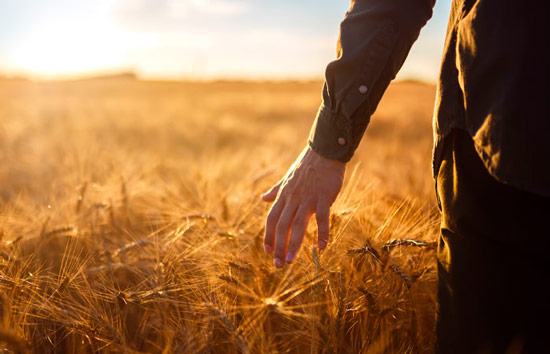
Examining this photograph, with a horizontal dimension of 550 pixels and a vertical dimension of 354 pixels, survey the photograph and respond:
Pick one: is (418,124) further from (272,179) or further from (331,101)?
(331,101)

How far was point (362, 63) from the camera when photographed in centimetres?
72

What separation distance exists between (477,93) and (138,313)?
889 mm

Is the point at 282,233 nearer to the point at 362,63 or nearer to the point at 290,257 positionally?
the point at 290,257

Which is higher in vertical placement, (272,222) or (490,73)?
(490,73)

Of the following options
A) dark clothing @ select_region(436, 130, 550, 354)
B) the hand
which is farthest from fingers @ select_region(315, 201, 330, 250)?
dark clothing @ select_region(436, 130, 550, 354)

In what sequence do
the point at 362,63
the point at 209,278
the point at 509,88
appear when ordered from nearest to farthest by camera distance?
1. the point at 509,88
2. the point at 362,63
3. the point at 209,278

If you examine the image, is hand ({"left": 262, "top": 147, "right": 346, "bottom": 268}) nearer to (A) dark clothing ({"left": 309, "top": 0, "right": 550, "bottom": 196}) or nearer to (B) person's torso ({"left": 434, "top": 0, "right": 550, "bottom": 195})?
(A) dark clothing ({"left": 309, "top": 0, "right": 550, "bottom": 196})

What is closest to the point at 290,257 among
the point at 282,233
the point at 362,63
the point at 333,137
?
the point at 282,233

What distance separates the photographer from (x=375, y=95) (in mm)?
743

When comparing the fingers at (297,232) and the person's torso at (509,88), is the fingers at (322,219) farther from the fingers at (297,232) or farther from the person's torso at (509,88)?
the person's torso at (509,88)

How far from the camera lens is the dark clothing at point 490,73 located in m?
0.50

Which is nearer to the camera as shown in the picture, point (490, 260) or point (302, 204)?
point (490, 260)

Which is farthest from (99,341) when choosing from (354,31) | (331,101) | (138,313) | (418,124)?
(418,124)

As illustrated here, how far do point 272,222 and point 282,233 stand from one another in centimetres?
4
